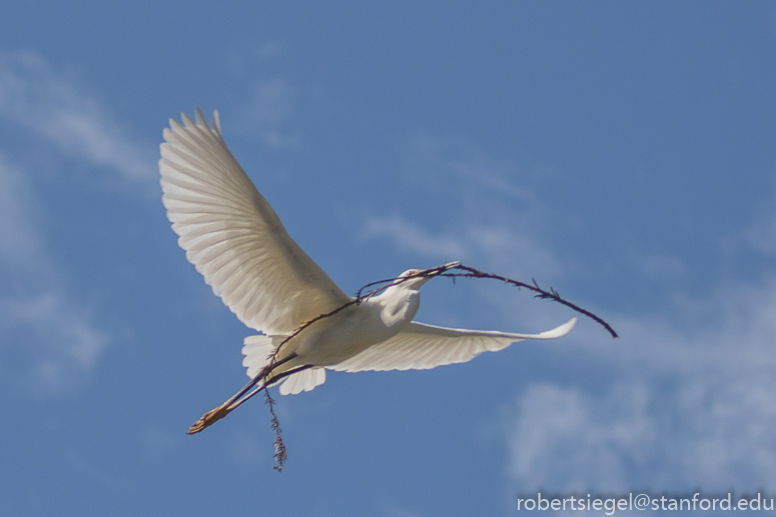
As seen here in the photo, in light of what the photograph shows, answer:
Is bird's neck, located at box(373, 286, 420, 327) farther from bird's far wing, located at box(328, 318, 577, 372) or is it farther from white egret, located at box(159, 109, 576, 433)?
bird's far wing, located at box(328, 318, 577, 372)

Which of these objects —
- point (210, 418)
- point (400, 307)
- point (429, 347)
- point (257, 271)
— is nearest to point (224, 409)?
point (210, 418)

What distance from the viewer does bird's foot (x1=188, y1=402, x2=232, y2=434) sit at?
10.7 m

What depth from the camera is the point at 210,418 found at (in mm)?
10703

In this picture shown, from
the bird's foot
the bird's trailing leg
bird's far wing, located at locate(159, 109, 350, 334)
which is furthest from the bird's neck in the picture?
the bird's foot

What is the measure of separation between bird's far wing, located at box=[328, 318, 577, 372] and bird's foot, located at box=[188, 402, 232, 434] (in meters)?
1.81

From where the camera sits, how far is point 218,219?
10344mm

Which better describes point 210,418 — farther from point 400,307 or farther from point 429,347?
point 429,347

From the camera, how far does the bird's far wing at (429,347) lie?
40.4ft

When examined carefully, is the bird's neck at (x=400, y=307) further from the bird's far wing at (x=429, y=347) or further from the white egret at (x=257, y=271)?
the bird's far wing at (x=429, y=347)

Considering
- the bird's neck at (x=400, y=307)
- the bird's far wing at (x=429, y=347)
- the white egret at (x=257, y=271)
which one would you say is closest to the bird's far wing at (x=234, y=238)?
the white egret at (x=257, y=271)

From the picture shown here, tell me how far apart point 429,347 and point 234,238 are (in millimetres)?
3567

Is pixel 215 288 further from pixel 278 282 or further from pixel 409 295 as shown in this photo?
pixel 409 295

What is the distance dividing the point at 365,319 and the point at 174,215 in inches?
94.1

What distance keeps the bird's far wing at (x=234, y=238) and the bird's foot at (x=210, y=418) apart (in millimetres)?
997
